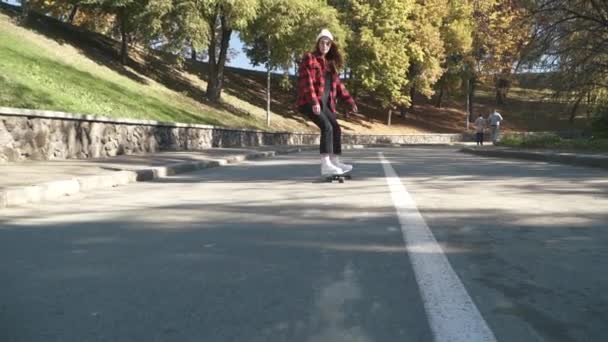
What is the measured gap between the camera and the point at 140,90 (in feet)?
95.6

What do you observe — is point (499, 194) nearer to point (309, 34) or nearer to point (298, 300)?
point (298, 300)

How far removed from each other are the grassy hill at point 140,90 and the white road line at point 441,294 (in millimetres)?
11376

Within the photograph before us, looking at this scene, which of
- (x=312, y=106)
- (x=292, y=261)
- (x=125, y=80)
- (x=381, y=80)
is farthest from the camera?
(x=381, y=80)

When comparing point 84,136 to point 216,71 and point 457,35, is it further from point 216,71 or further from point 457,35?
point 457,35

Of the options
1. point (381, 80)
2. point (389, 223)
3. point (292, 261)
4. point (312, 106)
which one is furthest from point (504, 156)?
point (381, 80)

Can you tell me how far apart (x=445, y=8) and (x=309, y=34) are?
2100 centimetres

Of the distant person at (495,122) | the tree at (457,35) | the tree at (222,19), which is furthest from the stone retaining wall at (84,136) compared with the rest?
the tree at (457,35)

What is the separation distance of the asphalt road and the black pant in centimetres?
221

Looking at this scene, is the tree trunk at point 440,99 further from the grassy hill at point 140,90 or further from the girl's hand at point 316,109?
the girl's hand at point 316,109

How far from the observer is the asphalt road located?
2.96 m

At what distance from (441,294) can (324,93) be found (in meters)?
6.92

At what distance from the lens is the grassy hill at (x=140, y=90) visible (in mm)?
18172

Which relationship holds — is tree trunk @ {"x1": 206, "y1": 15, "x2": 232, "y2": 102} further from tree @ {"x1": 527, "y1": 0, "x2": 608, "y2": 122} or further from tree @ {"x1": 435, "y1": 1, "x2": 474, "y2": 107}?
tree @ {"x1": 435, "y1": 1, "x2": 474, "y2": 107}

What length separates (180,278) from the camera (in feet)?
12.7
